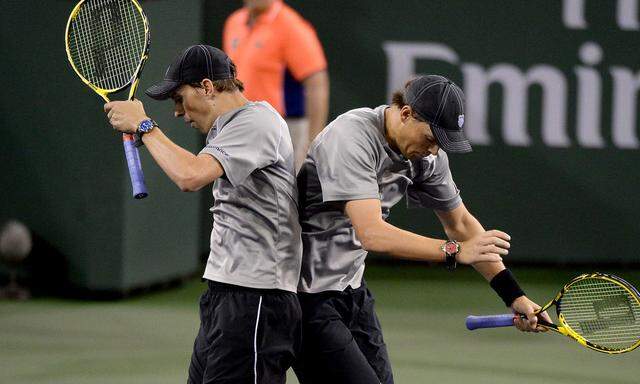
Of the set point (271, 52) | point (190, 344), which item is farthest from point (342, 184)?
point (271, 52)

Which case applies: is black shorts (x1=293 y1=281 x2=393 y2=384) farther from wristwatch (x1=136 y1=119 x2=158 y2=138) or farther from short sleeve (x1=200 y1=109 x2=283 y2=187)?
wristwatch (x1=136 y1=119 x2=158 y2=138)

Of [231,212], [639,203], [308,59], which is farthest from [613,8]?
[231,212]

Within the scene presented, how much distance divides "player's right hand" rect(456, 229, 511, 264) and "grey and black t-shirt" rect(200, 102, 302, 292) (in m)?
0.59

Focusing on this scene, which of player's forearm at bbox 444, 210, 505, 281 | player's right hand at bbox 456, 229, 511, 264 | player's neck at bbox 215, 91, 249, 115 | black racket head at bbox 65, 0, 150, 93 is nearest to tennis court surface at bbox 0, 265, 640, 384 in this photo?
player's forearm at bbox 444, 210, 505, 281

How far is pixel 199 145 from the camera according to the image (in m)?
10.0

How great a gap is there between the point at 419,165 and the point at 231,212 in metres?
0.76

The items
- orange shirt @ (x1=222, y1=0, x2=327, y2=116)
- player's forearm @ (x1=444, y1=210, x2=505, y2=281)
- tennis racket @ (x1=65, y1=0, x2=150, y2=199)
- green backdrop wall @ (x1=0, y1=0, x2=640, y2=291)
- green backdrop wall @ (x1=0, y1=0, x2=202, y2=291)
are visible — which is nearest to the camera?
player's forearm @ (x1=444, y1=210, x2=505, y2=281)

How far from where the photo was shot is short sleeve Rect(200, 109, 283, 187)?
3.93 m

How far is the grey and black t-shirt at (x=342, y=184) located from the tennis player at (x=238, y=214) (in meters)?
0.11

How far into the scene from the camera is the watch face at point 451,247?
12.8ft

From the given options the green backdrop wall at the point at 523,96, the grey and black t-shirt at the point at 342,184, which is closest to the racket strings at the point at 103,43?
the grey and black t-shirt at the point at 342,184

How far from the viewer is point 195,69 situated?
13.5 ft

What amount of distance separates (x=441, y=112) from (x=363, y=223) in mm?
449

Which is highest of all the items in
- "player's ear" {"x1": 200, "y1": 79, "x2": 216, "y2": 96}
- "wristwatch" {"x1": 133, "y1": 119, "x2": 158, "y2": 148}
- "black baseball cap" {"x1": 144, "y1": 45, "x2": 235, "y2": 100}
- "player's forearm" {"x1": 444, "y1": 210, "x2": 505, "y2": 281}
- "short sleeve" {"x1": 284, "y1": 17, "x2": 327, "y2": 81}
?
"black baseball cap" {"x1": 144, "y1": 45, "x2": 235, "y2": 100}
